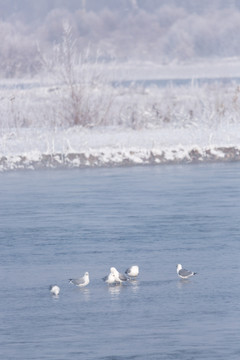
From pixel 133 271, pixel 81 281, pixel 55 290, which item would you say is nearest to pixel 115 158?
pixel 133 271

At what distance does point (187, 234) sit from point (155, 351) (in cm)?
473

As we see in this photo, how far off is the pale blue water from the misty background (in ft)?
119

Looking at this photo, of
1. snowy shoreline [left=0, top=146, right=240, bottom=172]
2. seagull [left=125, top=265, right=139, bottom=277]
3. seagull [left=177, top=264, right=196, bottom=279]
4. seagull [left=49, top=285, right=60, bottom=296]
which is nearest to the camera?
seagull [left=49, top=285, right=60, bottom=296]

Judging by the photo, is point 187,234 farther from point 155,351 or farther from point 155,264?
point 155,351

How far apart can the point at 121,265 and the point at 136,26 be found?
7583 cm

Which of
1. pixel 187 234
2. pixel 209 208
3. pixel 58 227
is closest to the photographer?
pixel 187 234

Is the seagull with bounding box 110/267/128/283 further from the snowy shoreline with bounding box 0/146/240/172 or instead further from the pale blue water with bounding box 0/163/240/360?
Result: the snowy shoreline with bounding box 0/146/240/172

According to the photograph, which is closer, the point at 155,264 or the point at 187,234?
the point at 155,264

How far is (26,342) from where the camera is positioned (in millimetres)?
8523

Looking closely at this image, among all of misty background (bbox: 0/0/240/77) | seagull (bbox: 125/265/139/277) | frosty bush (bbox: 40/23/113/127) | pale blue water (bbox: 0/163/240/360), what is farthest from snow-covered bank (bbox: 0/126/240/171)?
misty background (bbox: 0/0/240/77)

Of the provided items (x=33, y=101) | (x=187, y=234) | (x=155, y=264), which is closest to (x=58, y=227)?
(x=187, y=234)

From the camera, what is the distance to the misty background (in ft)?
235

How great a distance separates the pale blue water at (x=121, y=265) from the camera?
848 centimetres

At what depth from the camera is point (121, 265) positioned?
36.6 feet
